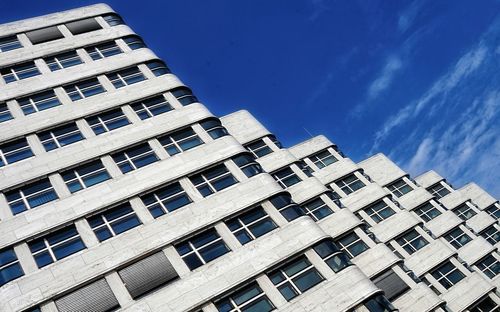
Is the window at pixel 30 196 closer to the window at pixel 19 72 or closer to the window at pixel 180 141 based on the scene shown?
the window at pixel 180 141

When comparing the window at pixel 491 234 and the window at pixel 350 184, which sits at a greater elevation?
the window at pixel 350 184

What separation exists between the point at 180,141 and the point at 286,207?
7.65 meters

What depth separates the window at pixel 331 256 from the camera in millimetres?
20734

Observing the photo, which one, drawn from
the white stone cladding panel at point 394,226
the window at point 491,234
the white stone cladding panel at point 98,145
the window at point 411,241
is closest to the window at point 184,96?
the white stone cladding panel at point 98,145

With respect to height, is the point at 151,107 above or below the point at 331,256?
above

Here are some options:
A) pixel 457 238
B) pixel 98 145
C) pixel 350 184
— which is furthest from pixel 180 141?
pixel 457 238

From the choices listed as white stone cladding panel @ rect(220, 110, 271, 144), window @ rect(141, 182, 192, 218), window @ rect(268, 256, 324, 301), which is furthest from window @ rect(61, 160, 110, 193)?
white stone cladding panel @ rect(220, 110, 271, 144)

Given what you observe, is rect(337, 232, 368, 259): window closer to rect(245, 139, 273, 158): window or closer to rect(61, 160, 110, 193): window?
rect(245, 139, 273, 158): window

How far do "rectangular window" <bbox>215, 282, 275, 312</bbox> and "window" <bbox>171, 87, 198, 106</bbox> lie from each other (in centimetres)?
1339

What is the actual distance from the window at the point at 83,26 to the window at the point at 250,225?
63.9 ft

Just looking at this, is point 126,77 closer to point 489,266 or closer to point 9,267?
point 9,267

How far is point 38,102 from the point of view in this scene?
2588 cm

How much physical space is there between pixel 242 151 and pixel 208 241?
637cm

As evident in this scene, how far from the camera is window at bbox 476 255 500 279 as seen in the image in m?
37.6
